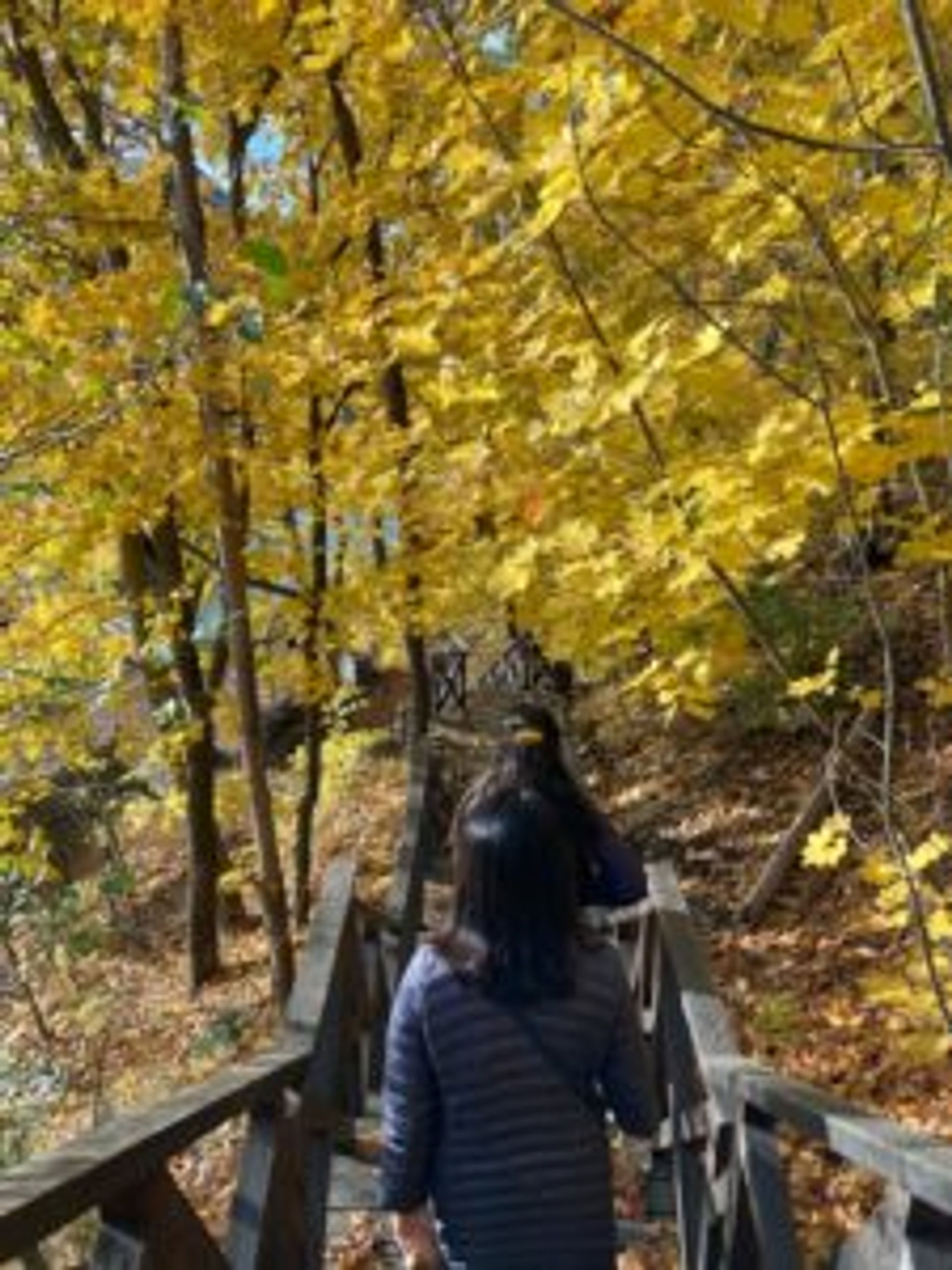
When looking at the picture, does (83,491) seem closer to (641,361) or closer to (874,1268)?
(641,361)

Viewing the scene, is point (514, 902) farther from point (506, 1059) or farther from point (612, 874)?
point (612, 874)

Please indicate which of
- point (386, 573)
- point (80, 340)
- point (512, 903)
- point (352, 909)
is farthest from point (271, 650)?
point (512, 903)

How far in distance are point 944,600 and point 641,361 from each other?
1.21 m

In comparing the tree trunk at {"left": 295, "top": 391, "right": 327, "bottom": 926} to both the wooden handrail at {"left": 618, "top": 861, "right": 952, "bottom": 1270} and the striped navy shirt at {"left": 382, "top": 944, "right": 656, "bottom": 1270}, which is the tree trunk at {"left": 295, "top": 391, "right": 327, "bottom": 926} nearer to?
the wooden handrail at {"left": 618, "top": 861, "right": 952, "bottom": 1270}

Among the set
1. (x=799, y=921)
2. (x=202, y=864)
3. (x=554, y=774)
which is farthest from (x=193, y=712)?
(x=554, y=774)

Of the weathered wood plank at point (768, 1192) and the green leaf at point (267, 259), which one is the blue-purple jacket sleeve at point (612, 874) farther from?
the green leaf at point (267, 259)

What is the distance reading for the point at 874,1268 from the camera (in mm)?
3309

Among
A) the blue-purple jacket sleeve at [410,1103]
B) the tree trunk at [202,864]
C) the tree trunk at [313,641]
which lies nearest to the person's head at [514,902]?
the blue-purple jacket sleeve at [410,1103]

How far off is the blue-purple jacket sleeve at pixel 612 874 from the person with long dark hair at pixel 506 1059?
114 inches

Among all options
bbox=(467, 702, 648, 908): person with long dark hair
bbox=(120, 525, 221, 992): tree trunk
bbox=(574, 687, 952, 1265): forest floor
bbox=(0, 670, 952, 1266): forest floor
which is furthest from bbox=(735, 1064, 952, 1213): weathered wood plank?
bbox=(120, 525, 221, 992): tree trunk

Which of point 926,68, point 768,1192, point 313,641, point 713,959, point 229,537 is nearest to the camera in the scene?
point 926,68

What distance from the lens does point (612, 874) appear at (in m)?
6.30

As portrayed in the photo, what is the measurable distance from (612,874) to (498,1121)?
3.04 meters

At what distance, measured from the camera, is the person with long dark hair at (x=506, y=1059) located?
3234mm
